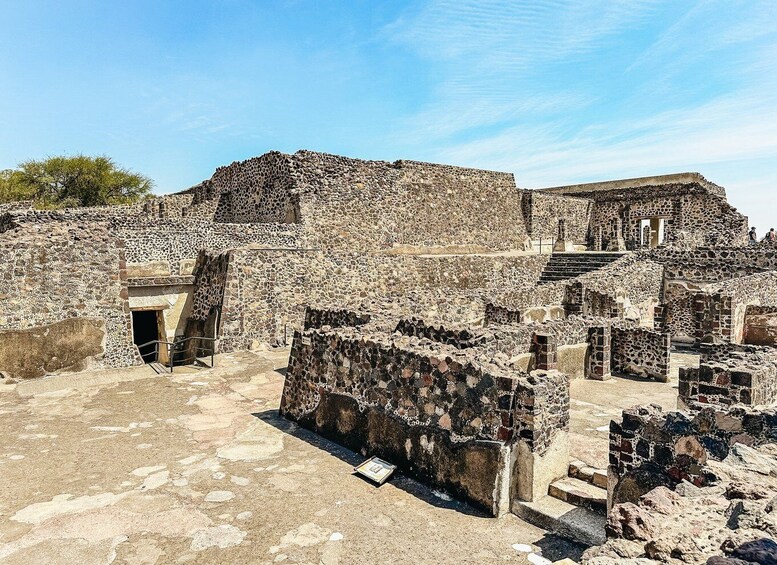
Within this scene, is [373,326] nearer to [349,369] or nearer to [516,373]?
[349,369]

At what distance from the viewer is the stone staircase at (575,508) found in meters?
4.46

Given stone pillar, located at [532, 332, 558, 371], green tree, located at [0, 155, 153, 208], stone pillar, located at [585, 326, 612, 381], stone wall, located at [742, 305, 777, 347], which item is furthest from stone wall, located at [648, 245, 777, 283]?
green tree, located at [0, 155, 153, 208]

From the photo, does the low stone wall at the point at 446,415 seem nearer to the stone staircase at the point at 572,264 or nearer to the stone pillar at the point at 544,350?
the stone pillar at the point at 544,350

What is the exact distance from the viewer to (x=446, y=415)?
5.45 metres

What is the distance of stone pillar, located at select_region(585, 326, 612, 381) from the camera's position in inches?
407

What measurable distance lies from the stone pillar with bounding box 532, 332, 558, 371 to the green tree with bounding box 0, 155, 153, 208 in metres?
32.8

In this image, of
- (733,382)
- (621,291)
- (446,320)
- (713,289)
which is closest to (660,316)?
(621,291)

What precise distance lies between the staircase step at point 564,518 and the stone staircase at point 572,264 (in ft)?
56.3

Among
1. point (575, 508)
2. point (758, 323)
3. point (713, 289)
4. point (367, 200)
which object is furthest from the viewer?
point (367, 200)

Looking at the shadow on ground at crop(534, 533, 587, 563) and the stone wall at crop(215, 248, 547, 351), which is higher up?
the stone wall at crop(215, 248, 547, 351)

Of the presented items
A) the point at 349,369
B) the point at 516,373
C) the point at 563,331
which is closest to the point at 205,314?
the point at 349,369

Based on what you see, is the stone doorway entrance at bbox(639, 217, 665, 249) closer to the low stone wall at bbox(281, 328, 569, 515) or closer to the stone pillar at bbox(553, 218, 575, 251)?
the stone pillar at bbox(553, 218, 575, 251)

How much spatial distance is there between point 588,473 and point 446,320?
5164 mm

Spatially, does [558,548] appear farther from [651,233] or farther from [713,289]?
[651,233]
